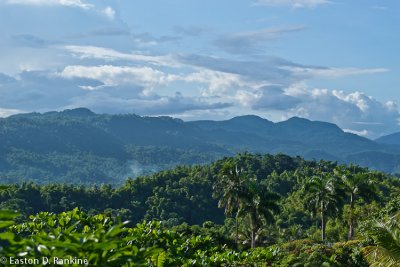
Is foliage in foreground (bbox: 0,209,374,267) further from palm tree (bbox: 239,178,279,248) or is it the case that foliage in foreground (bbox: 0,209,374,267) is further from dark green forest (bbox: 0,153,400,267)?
palm tree (bbox: 239,178,279,248)

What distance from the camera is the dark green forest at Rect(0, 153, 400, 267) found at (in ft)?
20.1

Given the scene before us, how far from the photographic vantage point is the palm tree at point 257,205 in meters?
61.6

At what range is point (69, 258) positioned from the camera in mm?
5711

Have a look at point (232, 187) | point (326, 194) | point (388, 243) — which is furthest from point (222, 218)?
point (388, 243)

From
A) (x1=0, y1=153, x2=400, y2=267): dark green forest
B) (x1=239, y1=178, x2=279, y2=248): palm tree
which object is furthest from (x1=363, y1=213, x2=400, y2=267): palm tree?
(x1=239, y1=178, x2=279, y2=248): palm tree

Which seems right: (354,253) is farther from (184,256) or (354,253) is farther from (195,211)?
(195,211)

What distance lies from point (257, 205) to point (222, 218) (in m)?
63.6

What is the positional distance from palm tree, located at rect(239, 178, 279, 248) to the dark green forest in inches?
4.3

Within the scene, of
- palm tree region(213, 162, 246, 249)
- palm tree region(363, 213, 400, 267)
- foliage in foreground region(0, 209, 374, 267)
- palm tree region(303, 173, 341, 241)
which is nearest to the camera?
foliage in foreground region(0, 209, 374, 267)

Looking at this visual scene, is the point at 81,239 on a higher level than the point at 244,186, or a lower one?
higher

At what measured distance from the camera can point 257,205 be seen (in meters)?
61.7

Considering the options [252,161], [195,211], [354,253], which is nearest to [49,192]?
[195,211]

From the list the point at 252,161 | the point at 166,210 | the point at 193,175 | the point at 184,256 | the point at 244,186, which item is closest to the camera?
the point at 184,256

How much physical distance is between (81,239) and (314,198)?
2457 inches
